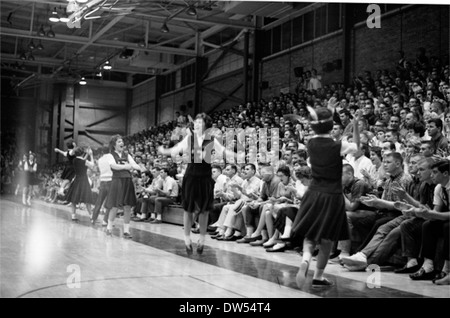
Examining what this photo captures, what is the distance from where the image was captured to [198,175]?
230 inches

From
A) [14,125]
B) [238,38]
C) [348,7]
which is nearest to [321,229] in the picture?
[348,7]

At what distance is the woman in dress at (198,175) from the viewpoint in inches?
229

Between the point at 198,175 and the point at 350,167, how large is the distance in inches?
62.7

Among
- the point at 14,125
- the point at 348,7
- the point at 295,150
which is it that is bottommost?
the point at 295,150

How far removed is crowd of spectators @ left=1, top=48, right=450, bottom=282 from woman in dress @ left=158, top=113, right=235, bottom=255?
0.19m

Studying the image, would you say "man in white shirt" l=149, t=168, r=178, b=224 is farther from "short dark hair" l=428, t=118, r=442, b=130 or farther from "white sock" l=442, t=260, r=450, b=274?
"white sock" l=442, t=260, r=450, b=274

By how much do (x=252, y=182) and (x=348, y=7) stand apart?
699 centimetres

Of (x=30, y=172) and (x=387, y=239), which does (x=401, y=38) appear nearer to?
(x=387, y=239)

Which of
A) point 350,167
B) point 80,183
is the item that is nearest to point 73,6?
point 80,183

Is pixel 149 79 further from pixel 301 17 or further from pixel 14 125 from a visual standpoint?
pixel 301 17

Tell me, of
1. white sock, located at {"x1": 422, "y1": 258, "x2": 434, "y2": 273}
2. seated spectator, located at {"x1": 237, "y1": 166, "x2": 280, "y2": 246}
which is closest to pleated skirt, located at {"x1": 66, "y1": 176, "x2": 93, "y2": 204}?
seated spectator, located at {"x1": 237, "y1": 166, "x2": 280, "y2": 246}

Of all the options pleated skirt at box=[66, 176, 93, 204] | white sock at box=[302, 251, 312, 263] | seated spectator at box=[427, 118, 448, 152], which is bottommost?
white sock at box=[302, 251, 312, 263]

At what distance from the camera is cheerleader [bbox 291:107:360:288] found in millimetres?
4008
